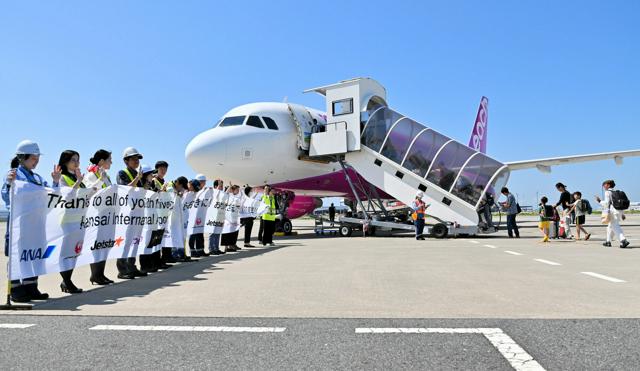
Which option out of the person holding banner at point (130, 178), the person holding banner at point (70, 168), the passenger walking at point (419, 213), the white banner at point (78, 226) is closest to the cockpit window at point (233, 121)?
the passenger walking at point (419, 213)

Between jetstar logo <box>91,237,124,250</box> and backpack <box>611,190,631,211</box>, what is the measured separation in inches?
394

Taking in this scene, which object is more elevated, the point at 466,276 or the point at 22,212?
the point at 22,212

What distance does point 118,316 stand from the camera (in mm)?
4082

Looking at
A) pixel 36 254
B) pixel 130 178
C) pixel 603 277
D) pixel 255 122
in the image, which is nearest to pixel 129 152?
pixel 130 178

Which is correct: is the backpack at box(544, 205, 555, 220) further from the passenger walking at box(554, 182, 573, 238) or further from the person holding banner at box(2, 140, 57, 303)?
the person holding banner at box(2, 140, 57, 303)

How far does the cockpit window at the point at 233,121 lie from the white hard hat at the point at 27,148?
415 inches

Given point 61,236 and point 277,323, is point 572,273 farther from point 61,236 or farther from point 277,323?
point 61,236

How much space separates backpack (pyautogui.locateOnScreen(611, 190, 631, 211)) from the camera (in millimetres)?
10578

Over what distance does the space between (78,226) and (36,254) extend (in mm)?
795

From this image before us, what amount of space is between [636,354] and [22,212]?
5424 millimetres

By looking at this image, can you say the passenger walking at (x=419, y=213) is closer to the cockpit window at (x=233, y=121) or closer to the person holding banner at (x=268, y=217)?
the person holding banner at (x=268, y=217)

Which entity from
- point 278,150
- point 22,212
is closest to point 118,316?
point 22,212

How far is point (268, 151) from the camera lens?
1580 centimetres

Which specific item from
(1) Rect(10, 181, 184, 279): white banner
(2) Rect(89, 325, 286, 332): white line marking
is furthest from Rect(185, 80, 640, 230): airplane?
(2) Rect(89, 325, 286, 332): white line marking
